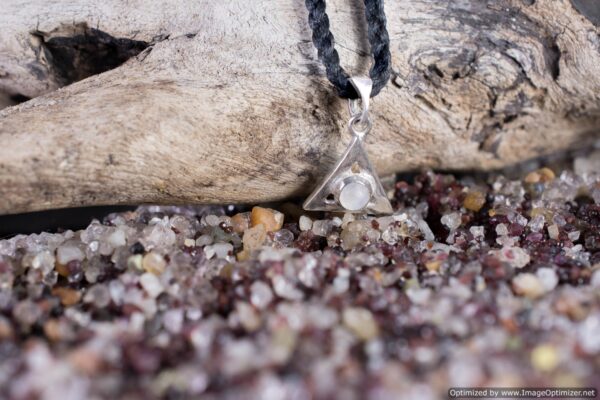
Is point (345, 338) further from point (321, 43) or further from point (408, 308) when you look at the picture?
point (321, 43)

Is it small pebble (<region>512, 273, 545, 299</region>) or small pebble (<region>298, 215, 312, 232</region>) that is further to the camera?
small pebble (<region>298, 215, 312, 232</region>)

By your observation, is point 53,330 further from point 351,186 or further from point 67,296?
point 351,186

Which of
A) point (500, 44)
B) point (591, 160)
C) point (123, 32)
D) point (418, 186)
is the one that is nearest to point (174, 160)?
point (123, 32)

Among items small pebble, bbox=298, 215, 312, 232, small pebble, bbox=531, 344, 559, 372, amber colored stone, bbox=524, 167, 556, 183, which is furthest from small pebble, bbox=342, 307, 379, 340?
amber colored stone, bbox=524, 167, 556, 183

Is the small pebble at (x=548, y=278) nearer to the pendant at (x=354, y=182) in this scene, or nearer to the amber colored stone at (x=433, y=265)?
the amber colored stone at (x=433, y=265)

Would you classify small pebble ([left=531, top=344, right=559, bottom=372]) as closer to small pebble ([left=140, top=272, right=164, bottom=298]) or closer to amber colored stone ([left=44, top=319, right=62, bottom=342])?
small pebble ([left=140, top=272, right=164, bottom=298])

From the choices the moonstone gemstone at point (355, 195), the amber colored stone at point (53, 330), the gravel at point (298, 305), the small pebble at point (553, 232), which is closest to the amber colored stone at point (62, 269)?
the gravel at point (298, 305)

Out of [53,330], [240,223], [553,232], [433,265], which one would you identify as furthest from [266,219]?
[553,232]
